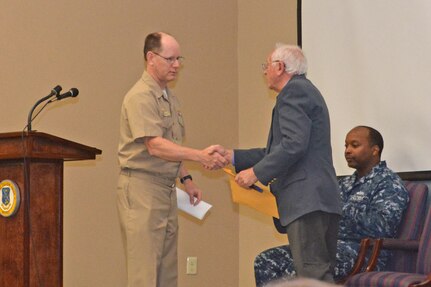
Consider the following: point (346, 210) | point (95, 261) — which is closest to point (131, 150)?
point (346, 210)

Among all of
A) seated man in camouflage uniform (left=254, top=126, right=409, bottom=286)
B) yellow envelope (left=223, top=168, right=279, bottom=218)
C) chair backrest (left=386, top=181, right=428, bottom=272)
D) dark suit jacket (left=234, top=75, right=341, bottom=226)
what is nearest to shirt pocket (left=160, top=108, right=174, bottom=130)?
yellow envelope (left=223, top=168, right=279, bottom=218)

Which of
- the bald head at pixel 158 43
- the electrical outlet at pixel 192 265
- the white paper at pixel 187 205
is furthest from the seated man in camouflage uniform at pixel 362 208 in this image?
the electrical outlet at pixel 192 265

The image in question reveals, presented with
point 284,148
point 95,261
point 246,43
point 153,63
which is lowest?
point 95,261

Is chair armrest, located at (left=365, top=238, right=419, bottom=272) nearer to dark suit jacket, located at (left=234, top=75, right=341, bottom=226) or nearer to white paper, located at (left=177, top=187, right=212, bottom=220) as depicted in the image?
dark suit jacket, located at (left=234, top=75, right=341, bottom=226)

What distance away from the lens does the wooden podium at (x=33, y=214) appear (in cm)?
344

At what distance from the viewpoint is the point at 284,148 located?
3.58 m

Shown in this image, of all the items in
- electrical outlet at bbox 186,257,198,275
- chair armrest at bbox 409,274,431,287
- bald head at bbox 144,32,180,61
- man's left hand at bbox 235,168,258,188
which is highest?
bald head at bbox 144,32,180,61

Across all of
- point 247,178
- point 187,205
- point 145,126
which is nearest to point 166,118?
point 145,126

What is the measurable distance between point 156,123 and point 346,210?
134 cm

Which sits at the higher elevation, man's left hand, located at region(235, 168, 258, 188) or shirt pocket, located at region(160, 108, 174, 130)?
shirt pocket, located at region(160, 108, 174, 130)

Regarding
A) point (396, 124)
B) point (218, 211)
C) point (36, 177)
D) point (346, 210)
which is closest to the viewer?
point (36, 177)

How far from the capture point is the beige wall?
17.5ft

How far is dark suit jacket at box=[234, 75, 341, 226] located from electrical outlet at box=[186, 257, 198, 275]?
2.57m

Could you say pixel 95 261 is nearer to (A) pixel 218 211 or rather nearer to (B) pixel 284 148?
(A) pixel 218 211
